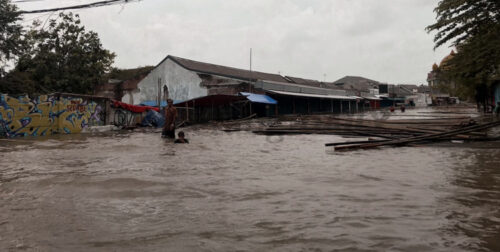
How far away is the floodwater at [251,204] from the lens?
3.32 meters

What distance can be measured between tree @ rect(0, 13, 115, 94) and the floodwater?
75.7ft

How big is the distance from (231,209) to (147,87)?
3169 cm

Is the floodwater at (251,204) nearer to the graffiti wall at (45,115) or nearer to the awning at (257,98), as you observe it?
the graffiti wall at (45,115)

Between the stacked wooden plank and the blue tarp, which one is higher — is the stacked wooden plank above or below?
below

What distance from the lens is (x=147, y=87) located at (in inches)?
1355

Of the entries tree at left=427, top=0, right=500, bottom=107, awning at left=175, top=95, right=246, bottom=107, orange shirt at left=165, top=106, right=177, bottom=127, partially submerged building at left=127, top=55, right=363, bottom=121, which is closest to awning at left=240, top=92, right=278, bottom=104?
partially submerged building at left=127, top=55, right=363, bottom=121

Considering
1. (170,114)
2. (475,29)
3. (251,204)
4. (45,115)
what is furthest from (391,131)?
(45,115)

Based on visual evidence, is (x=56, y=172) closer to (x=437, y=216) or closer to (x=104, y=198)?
(x=104, y=198)

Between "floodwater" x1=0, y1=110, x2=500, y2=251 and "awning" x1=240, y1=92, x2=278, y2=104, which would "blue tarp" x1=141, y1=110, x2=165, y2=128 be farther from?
"floodwater" x1=0, y1=110, x2=500, y2=251

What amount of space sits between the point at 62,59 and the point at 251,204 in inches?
1172

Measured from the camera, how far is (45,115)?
1689 cm

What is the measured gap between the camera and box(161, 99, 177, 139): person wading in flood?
45.9 feet

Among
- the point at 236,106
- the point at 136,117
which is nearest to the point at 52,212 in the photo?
the point at 136,117

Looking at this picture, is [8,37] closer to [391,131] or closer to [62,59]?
[62,59]
